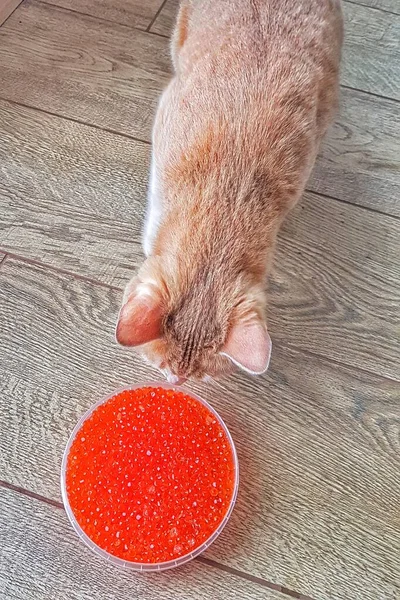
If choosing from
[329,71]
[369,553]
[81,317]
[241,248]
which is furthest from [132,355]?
[329,71]

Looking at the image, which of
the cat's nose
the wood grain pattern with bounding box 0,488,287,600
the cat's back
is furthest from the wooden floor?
the cat's back

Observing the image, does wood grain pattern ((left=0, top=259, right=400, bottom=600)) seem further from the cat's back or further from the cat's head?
the cat's back

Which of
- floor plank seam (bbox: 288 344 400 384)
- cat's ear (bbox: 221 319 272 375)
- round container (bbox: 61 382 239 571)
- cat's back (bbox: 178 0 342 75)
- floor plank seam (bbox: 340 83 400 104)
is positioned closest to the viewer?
cat's ear (bbox: 221 319 272 375)

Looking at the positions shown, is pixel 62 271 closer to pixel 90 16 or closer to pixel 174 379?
pixel 174 379

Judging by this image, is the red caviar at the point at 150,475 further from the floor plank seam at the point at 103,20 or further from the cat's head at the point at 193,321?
the floor plank seam at the point at 103,20

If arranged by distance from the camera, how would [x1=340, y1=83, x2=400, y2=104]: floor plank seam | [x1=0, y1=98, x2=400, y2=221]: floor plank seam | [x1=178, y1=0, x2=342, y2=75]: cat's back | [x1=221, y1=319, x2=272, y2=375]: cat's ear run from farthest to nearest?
[x1=340, y1=83, x2=400, y2=104]: floor plank seam < [x1=0, y1=98, x2=400, y2=221]: floor plank seam < [x1=178, y1=0, x2=342, y2=75]: cat's back < [x1=221, y1=319, x2=272, y2=375]: cat's ear

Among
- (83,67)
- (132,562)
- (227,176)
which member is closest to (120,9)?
(83,67)

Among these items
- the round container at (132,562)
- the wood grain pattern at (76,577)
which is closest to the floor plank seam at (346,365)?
the round container at (132,562)
